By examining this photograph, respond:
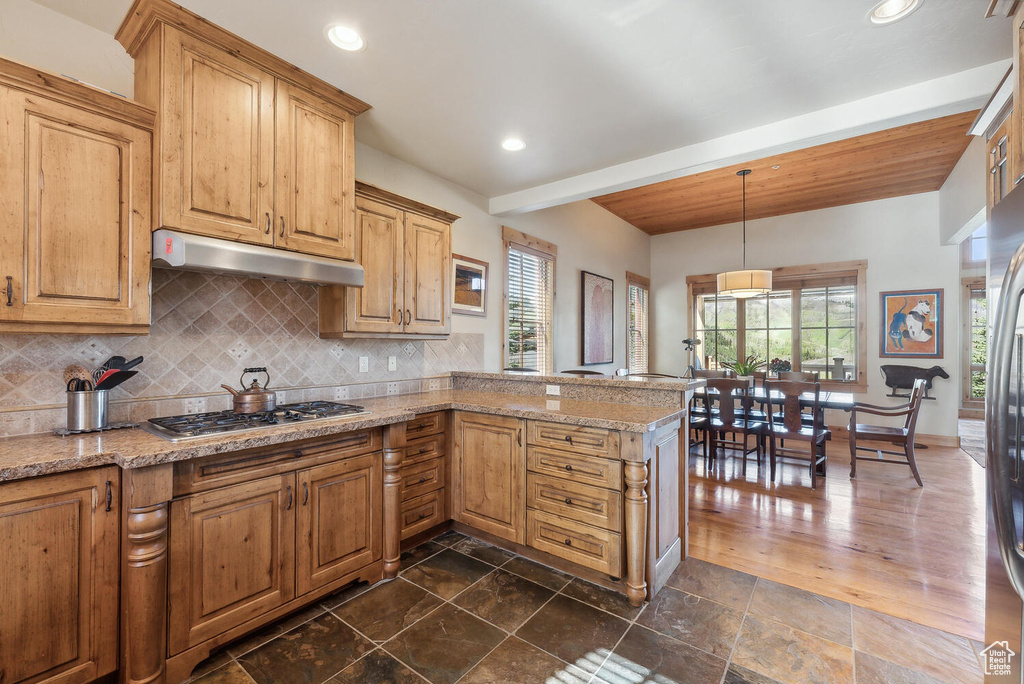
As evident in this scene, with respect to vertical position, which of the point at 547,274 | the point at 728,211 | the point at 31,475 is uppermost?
the point at 728,211

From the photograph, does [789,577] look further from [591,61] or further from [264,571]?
[591,61]

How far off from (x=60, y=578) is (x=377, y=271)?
6.33 feet

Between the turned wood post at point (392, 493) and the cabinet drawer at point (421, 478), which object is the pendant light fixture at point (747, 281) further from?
the turned wood post at point (392, 493)

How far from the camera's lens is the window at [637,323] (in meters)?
6.70

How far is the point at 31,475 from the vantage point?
1384 millimetres

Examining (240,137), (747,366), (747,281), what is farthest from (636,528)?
(747,366)

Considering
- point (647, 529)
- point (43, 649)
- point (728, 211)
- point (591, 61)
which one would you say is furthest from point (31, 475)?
point (728, 211)

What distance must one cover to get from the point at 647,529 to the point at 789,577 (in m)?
0.97

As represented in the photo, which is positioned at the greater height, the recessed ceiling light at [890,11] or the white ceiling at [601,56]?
the white ceiling at [601,56]

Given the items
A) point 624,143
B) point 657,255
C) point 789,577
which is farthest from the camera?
point 657,255

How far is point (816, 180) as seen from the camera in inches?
196

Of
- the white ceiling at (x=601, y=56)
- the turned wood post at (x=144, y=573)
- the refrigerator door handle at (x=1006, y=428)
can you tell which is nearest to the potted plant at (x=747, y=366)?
the white ceiling at (x=601, y=56)

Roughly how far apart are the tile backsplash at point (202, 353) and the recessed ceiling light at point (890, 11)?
3153mm

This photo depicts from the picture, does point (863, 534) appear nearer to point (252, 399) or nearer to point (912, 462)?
point (912, 462)
